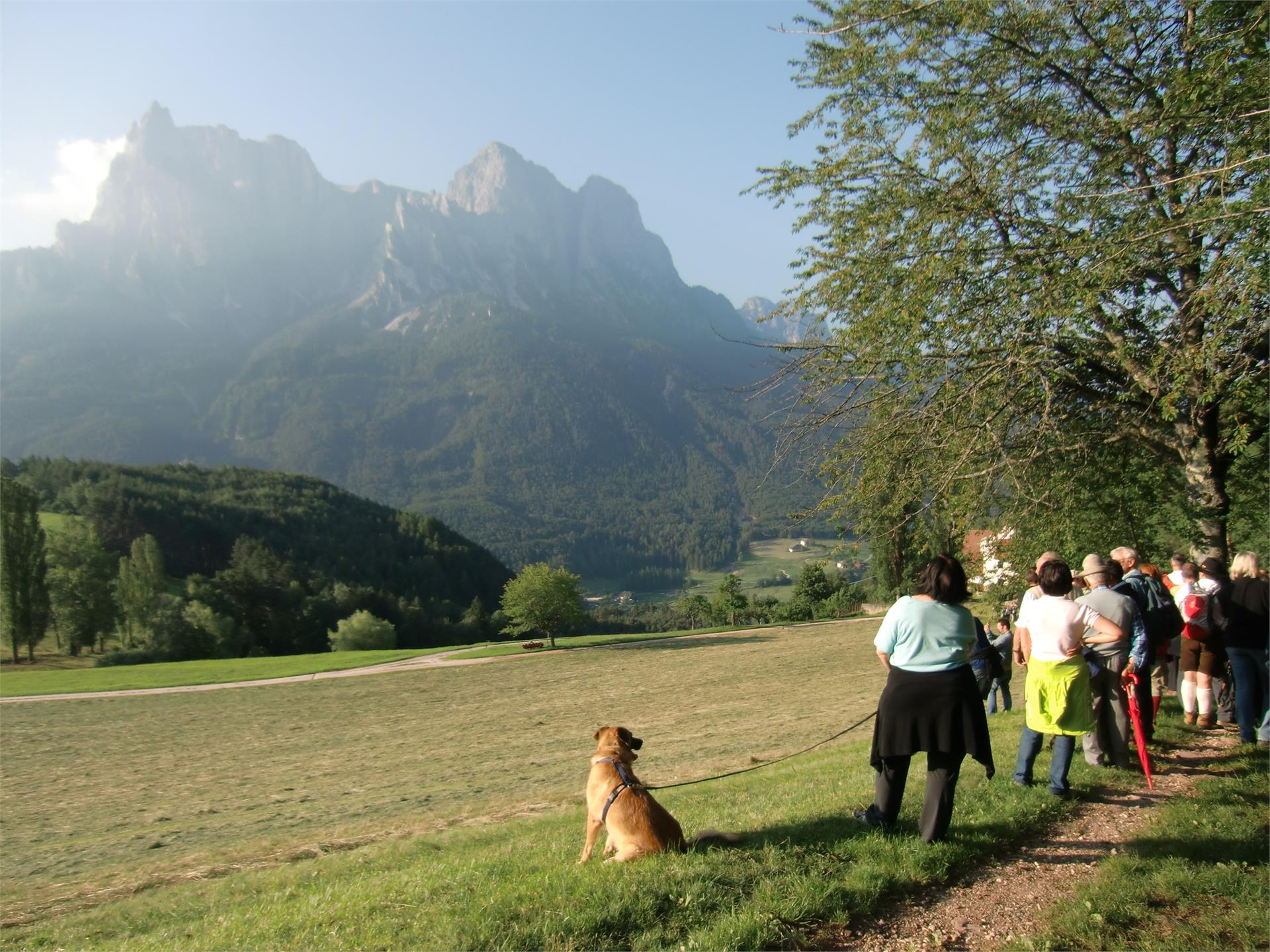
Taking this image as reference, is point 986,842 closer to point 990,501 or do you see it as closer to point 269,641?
point 990,501

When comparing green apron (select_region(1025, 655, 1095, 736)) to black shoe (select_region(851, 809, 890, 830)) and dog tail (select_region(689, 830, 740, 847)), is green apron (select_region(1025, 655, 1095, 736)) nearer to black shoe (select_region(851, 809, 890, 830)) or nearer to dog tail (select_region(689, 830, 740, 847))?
black shoe (select_region(851, 809, 890, 830))

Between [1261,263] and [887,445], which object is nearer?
[1261,263]

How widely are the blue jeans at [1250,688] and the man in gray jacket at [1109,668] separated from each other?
1.59 m

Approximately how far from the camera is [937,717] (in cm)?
476

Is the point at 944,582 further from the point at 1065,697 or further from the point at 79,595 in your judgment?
the point at 79,595

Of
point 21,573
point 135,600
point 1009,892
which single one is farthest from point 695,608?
point 1009,892

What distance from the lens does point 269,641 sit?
73.1 metres

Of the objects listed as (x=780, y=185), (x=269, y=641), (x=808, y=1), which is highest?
(x=808, y=1)

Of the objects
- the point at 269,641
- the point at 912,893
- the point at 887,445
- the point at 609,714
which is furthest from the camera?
the point at 269,641

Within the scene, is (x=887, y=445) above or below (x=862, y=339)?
below

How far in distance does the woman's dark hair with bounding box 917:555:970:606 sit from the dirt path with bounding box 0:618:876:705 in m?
35.5

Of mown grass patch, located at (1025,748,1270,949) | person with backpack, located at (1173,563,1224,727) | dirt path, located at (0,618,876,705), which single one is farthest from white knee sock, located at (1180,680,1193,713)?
dirt path, located at (0,618,876,705)

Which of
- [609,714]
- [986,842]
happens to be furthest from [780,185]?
[609,714]

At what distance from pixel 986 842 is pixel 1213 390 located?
4.25 meters
